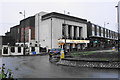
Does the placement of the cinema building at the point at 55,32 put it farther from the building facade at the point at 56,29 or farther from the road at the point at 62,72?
the road at the point at 62,72

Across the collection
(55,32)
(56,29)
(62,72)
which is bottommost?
(62,72)

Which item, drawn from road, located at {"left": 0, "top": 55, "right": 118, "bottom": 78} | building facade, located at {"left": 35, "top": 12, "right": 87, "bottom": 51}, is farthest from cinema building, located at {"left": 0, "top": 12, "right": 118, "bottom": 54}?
road, located at {"left": 0, "top": 55, "right": 118, "bottom": 78}

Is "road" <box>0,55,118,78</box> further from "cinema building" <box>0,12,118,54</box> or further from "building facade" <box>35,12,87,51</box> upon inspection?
"building facade" <box>35,12,87,51</box>

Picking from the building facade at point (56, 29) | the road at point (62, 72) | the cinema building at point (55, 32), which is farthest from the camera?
the building facade at point (56, 29)

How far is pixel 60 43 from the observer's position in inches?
1655

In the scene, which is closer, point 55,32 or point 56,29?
point 55,32

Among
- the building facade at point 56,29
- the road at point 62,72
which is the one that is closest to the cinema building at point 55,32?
the building facade at point 56,29

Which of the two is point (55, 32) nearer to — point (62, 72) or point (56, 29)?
point (56, 29)

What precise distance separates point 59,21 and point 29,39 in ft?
50.1

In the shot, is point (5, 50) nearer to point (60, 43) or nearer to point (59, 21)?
point (60, 43)

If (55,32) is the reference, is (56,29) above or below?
above

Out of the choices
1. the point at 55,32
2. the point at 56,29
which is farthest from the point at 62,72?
the point at 56,29

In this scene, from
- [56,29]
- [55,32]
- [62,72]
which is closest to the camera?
[62,72]

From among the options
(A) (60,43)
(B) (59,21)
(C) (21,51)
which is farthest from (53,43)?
(C) (21,51)
